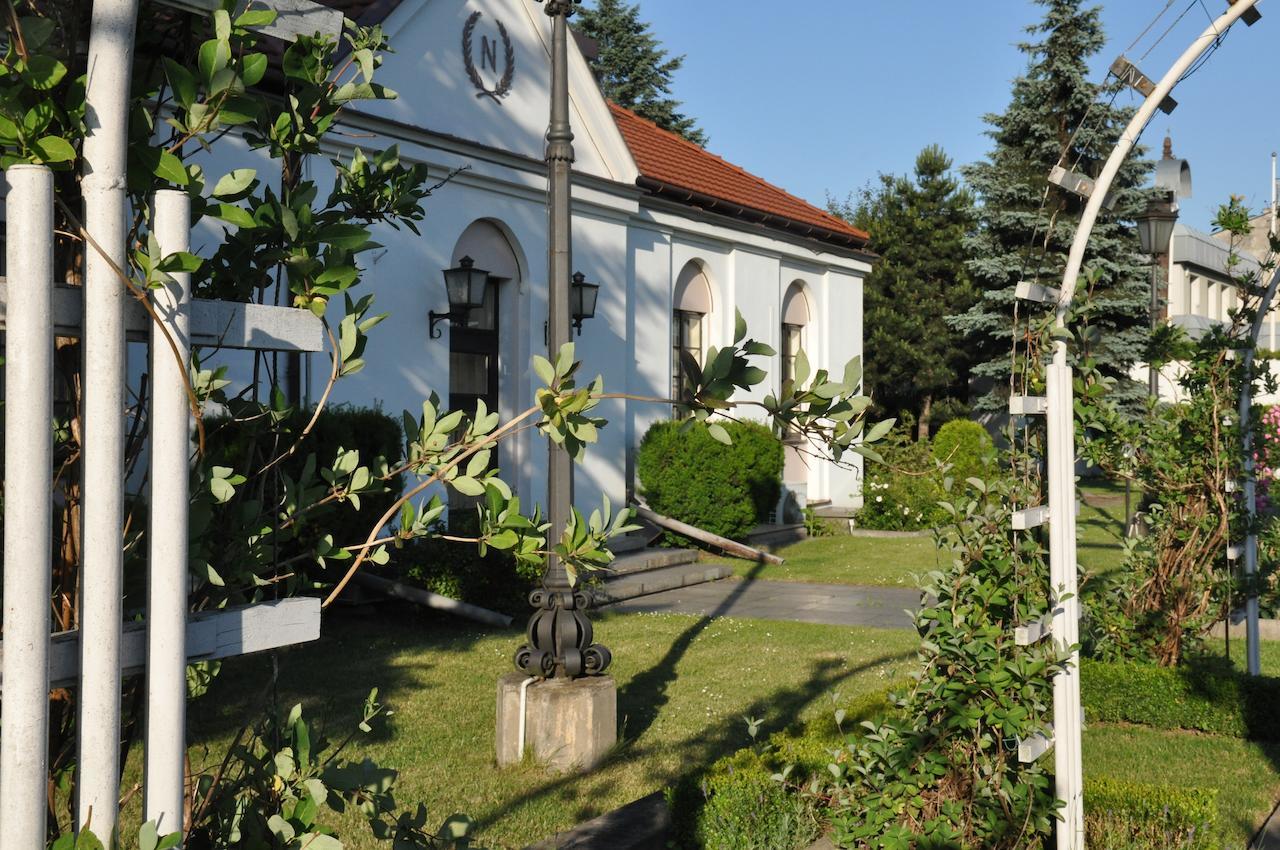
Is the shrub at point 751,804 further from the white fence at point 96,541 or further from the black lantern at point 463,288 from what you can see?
the black lantern at point 463,288

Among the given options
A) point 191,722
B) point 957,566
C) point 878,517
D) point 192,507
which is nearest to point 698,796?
point 957,566

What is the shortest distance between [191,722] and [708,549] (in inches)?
426

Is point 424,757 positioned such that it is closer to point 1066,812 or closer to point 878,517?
point 1066,812

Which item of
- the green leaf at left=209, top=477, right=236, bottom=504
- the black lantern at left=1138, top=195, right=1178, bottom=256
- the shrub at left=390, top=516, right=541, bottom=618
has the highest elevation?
the black lantern at left=1138, top=195, right=1178, bottom=256

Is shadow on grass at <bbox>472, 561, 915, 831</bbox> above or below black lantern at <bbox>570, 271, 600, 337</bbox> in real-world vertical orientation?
below

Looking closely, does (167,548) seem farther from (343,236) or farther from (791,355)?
(791,355)

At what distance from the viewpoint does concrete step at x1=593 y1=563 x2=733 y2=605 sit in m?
13.0

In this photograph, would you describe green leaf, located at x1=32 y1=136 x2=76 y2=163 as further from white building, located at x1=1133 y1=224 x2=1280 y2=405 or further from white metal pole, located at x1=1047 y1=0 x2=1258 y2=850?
white building, located at x1=1133 y1=224 x2=1280 y2=405

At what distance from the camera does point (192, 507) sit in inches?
79.9

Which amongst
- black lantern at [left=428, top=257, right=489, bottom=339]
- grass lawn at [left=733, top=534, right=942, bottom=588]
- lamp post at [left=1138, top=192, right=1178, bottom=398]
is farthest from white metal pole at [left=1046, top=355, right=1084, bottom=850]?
lamp post at [left=1138, top=192, right=1178, bottom=398]

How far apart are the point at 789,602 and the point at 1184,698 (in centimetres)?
583

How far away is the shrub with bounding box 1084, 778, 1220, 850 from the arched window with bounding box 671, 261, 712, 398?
13365 mm

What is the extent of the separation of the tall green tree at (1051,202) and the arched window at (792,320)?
9.08 m

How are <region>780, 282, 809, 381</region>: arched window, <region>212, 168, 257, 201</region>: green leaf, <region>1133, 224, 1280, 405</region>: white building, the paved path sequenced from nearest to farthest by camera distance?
1. <region>212, 168, 257, 201</region>: green leaf
2. the paved path
3. <region>780, 282, 809, 381</region>: arched window
4. <region>1133, 224, 1280, 405</region>: white building
